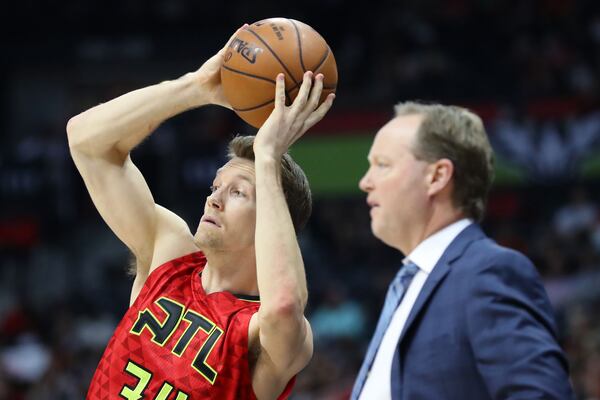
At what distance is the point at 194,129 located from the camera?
502 inches

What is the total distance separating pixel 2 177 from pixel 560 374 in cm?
1101

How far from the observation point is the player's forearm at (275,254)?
2.89m

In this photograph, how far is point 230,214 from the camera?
338cm

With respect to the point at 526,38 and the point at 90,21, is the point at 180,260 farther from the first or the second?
the point at 90,21

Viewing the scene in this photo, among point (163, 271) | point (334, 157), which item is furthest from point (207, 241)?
point (334, 157)

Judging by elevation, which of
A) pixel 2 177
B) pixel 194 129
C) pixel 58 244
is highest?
pixel 194 129

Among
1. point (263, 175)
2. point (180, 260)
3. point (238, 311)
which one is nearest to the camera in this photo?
point (263, 175)

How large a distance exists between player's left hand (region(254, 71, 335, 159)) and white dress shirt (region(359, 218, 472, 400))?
0.56 m

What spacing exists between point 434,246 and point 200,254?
3.27 ft

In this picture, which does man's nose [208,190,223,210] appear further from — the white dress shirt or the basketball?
the white dress shirt

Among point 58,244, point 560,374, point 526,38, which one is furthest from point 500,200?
point 560,374

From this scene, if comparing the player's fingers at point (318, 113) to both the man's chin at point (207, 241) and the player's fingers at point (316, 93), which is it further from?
the man's chin at point (207, 241)

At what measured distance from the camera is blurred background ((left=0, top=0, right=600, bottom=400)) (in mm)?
10219

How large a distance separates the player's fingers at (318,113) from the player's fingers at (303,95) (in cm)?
5
